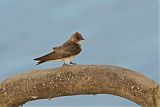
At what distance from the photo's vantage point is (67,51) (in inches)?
147

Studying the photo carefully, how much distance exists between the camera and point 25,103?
3.78 meters

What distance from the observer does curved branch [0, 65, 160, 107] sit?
11.3 ft

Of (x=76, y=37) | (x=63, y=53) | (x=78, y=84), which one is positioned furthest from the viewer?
(x=76, y=37)

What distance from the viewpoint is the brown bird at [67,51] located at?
364 centimetres

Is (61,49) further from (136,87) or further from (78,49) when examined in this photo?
(136,87)

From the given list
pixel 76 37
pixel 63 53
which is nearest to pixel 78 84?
pixel 63 53

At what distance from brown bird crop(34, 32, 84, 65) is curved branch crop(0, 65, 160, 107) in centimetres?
9

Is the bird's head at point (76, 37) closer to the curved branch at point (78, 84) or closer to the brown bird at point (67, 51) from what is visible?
the brown bird at point (67, 51)

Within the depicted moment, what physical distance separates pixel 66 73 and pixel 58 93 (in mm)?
163

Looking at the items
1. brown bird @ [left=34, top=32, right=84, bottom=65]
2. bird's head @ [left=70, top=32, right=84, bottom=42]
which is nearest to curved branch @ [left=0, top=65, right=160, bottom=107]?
brown bird @ [left=34, top=32, right=84, bottom=65]

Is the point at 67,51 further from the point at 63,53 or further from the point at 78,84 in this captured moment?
the point at 78,84

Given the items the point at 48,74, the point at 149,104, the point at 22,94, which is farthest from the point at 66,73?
the point at 149,104

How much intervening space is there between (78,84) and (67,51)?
0.95 feet

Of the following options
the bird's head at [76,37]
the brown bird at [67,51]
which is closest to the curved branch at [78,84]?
the brown bird at [67,51]
